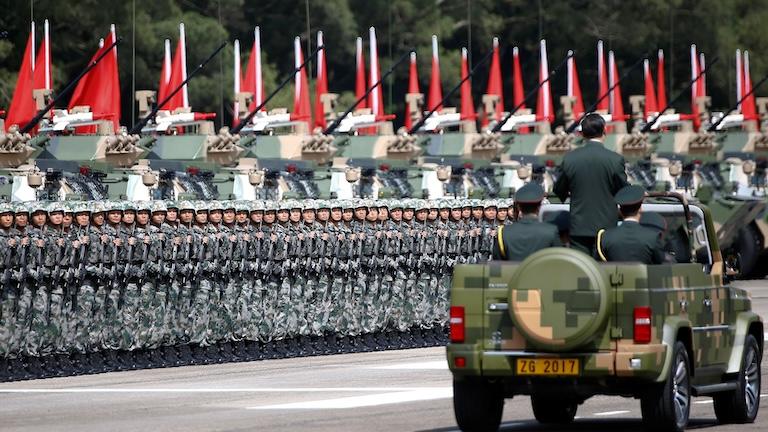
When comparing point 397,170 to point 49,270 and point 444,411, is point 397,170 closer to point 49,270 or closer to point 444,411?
point 49,270

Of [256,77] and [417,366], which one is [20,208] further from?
[256,77]

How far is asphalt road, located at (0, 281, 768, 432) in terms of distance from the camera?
45.5ft

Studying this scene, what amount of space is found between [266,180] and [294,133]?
20.4 ft

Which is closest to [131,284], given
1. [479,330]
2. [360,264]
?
[360,264]

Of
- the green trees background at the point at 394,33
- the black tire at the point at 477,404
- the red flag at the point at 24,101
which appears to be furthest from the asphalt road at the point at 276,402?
the green trees background at the point at 394,33

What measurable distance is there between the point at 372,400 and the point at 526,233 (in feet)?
9.80

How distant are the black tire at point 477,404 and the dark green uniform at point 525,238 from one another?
0.79 m

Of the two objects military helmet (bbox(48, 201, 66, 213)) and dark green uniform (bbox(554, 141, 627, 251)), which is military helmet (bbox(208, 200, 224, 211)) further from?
dark green uniform (bbox(554, 141, 627, 251))

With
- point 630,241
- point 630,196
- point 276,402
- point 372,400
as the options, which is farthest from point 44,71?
point 630,241

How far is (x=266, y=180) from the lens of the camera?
33.1 m

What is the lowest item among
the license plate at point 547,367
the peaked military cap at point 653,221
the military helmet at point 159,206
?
the license plate at point 547,367

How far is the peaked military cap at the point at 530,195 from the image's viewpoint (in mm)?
13016

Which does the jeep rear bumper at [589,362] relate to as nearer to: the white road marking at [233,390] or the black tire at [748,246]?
the white road marking at [233,390]

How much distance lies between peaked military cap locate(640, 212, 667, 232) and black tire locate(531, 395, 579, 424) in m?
1.34
